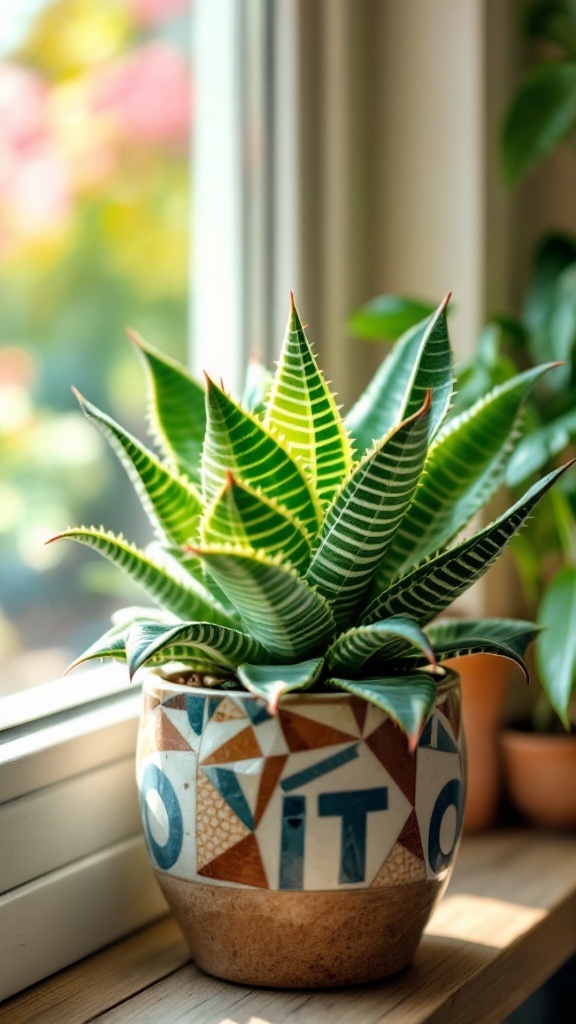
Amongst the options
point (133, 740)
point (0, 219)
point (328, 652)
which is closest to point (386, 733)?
point (328, 652)

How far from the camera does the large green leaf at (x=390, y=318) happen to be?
3.23 feet

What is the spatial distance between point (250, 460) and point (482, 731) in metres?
0.52

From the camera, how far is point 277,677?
605 mm

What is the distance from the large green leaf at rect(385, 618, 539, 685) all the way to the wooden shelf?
0.69ft

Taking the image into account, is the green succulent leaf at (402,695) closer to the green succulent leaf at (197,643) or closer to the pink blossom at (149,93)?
the green succulent leaf at (197,643)

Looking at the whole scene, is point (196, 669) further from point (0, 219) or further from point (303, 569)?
point (0, 219)

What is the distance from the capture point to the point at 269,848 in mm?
618

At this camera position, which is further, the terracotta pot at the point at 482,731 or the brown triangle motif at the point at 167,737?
the terracotta pot at the point at 482,731

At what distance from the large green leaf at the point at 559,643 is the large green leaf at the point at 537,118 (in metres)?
0.40

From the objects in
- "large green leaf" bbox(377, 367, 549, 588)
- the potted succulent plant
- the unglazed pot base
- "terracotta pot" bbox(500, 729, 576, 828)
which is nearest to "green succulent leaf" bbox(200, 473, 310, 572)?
the potted succulent plant

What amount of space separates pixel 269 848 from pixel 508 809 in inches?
21.8

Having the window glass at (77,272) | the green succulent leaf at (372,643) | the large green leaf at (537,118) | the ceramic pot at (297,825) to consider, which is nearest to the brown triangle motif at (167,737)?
the ceramic pot at (297,825)

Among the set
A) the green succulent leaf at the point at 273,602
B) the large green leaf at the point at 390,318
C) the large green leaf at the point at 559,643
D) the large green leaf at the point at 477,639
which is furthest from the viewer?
the large green leaf at the point at 390,318

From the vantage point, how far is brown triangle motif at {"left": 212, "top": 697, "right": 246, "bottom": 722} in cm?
62
